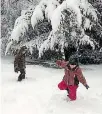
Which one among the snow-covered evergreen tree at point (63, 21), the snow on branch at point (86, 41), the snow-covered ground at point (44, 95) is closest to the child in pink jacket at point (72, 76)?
the snow-covered ground at point (44, 95)

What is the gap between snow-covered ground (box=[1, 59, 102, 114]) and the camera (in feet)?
27.0

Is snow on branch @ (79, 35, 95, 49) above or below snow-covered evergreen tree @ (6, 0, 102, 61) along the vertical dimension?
below

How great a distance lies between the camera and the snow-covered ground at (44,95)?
823cm

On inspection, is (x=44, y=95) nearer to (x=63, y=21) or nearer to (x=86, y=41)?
(x=63, y=21)

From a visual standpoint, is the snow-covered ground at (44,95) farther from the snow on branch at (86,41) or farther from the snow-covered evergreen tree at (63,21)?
the snow-covered evergreen tree at (63,21)

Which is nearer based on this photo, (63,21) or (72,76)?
(72,76)

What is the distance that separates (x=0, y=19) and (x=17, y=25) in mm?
2828

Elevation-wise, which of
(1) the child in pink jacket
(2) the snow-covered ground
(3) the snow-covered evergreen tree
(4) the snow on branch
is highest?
(3) the snow-covered evergreen tree

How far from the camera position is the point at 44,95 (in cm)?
960

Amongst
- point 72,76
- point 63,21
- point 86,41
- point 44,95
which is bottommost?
point 44,95

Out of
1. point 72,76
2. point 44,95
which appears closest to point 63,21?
point 44,95

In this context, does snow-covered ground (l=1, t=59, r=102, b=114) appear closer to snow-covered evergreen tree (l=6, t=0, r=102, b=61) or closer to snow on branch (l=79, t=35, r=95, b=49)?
snow on branch (l=79, t=35, r=95, b=49)

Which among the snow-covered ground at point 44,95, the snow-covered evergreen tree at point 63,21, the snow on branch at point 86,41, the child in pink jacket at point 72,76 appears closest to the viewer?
the snow-covered ground at point 44,95

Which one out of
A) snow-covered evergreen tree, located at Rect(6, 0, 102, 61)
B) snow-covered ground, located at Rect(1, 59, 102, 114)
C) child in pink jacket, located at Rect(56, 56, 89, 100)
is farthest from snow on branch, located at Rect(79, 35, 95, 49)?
child in pink jacket, located at Rect(56, 56, 89, 100)
